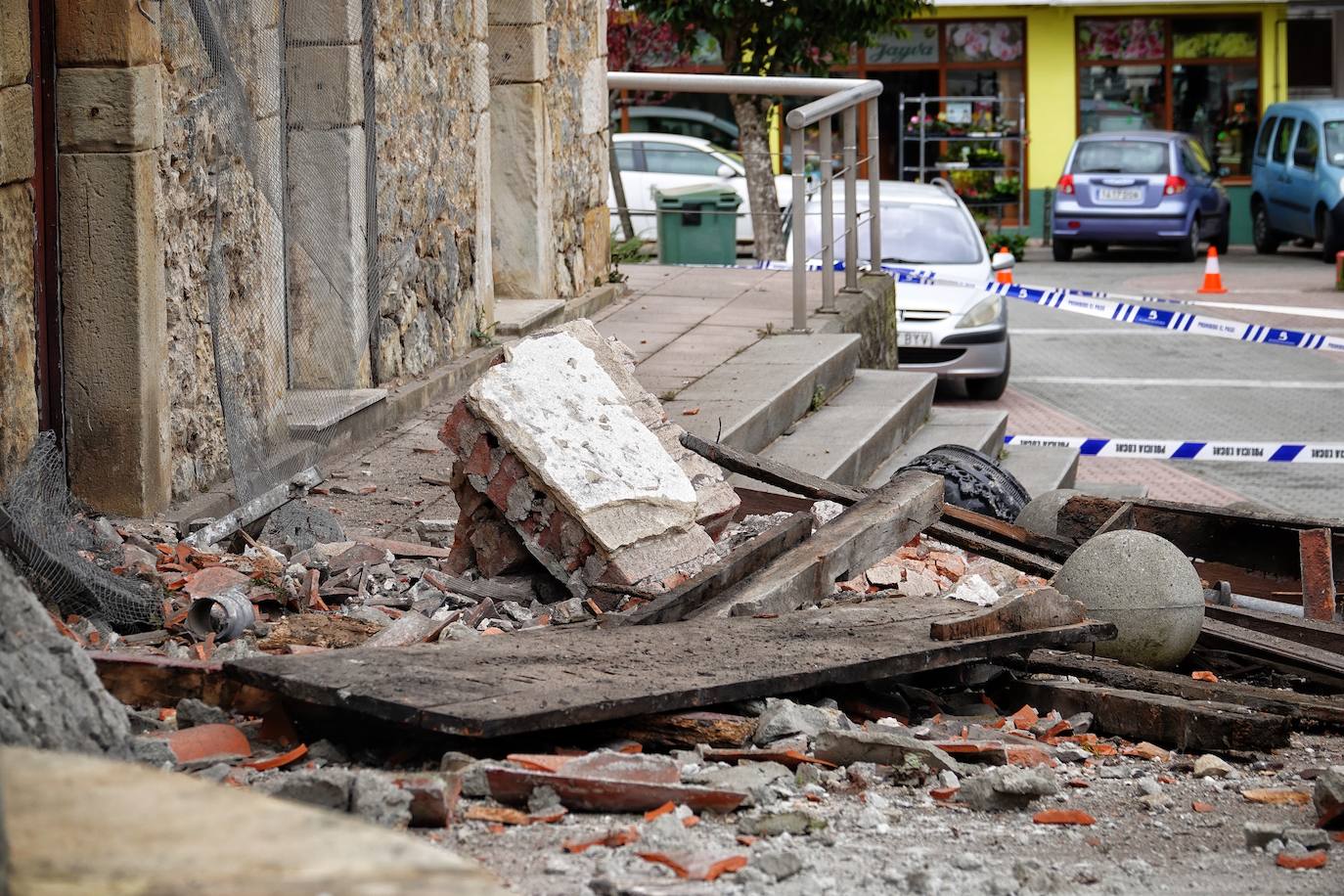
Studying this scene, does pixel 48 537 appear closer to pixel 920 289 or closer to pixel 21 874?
pixel 21 874

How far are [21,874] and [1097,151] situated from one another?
23488mm

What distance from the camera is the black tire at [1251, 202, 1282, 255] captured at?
24812 mm

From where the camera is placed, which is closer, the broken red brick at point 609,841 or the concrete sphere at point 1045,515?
the broken red brick at point 609,841

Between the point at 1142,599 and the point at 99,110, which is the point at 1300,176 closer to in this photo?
the point at 1142,599

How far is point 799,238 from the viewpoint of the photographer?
9844 millimetres

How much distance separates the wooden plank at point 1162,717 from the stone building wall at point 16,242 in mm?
3066

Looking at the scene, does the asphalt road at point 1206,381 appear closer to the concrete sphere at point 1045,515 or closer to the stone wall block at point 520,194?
the concrete sphere at point 1045,515

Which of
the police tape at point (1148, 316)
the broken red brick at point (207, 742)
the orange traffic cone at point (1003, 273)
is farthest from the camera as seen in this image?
the orange traffic cone at point (1003, 273)

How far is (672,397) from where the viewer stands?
814 centimetres

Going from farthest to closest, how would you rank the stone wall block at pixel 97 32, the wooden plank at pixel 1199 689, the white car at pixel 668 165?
the white car at pixel 668 165 → the stone wall block at pixel 97 32 → the wooden plank at pixel 1199 689

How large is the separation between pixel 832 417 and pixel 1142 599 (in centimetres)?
375

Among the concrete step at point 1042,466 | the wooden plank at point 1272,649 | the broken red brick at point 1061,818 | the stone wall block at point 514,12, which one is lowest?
the broken red brick at point 1061,818

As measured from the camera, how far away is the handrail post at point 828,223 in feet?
32.8

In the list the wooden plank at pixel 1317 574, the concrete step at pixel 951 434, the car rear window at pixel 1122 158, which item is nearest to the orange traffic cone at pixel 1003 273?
the concrete step at pixel 951 434
